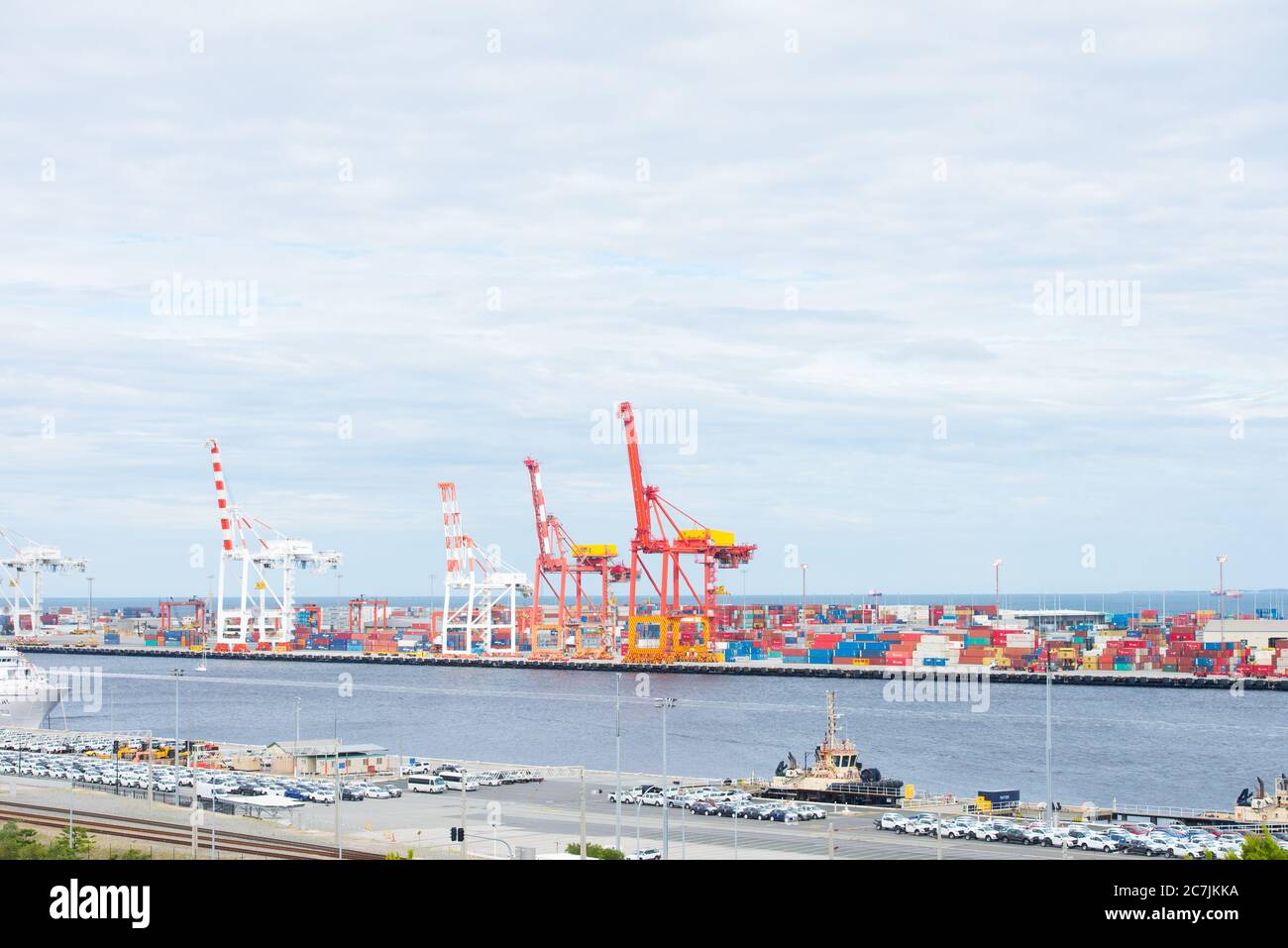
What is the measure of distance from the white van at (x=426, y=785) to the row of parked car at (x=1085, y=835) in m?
11.0

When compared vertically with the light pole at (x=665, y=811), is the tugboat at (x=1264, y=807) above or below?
below

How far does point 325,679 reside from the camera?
98812 mm

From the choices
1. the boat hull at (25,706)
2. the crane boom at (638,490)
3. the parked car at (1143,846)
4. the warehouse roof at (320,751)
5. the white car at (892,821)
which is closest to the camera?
the parked car at (1143,846)

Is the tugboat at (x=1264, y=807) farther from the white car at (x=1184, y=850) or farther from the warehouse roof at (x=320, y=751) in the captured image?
the warehouse roof at (x=320, y=751)

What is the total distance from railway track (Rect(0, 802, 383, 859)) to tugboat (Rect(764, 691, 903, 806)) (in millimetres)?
15019

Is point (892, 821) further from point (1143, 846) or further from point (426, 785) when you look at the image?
point (426, 785)

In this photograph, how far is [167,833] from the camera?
24594mm

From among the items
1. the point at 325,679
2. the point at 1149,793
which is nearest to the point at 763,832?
the point at 1149,793

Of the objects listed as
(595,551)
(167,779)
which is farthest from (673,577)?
(167,779)

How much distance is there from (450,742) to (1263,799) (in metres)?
31.0

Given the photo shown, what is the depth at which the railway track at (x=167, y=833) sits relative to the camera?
2183 cm

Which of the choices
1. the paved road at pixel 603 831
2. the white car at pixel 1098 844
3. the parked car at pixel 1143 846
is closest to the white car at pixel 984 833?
the paved road at pixel 603 831

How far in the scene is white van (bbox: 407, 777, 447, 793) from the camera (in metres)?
34.6

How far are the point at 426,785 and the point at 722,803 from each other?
25.7 feet
